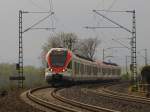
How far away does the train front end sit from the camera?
41.2m

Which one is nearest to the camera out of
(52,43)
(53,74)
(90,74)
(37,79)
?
(53,74)

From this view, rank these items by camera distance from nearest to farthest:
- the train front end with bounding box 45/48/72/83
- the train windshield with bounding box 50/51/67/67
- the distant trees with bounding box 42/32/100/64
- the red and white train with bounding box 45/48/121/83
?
the train front end with bounding box 45/48/72/83 → the red and white train with bounding box 45/48/121/83 → the train windshield with bounding box 50/51/67/67 → the distant trees with bounding box 42/32/100/64

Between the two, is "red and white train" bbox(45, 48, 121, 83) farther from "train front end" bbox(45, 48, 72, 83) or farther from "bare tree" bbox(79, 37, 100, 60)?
"bare tree" bbox(79, 37, 100, 60)

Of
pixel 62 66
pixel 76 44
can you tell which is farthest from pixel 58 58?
pixel 76 44

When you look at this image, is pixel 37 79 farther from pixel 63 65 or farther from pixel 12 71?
pixel 63 65

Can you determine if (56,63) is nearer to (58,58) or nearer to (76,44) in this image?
(58,58)

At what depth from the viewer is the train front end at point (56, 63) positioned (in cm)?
4117

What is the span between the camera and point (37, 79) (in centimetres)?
6825

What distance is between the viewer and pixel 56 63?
137 ft

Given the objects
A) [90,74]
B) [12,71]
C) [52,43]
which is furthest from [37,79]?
[52,43]

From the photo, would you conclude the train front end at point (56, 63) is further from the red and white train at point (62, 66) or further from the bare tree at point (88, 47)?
the bare tree at point (88, 47)

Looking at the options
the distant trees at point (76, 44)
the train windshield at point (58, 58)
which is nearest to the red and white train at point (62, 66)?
the train windshield at point (58, 58)

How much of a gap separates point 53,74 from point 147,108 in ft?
68.5

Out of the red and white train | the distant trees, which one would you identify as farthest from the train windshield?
the distant trees
